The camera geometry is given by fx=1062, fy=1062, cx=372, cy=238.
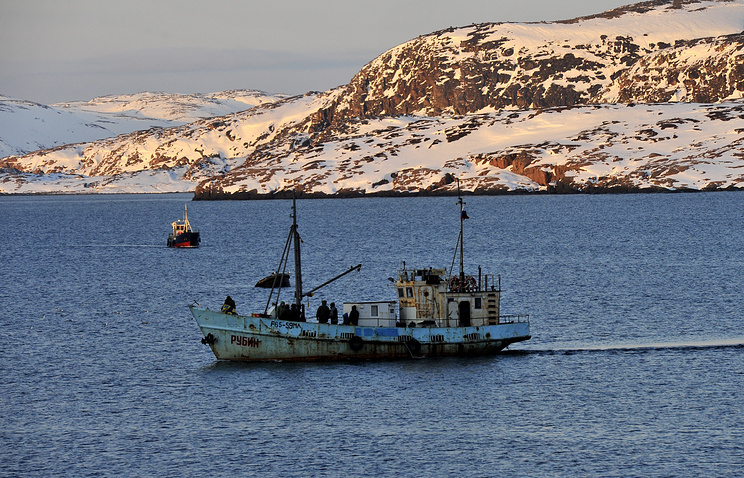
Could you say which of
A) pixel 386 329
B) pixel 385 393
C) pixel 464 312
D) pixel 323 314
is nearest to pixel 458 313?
pixel 464 312

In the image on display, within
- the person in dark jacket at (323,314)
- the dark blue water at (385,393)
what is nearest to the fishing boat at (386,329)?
the person in dark jacket at (323,314)

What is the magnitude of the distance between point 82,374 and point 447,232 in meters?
123

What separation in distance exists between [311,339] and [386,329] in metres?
4.39

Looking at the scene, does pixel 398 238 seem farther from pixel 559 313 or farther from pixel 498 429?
pixel 498 429

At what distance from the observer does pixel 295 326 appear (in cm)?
6119

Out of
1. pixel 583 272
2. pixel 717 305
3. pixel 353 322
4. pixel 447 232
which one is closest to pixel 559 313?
pixel 717 305

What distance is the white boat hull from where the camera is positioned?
6122 centimetres

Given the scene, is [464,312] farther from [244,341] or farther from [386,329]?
[244,341]

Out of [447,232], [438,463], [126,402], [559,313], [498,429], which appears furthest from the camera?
[447,232]

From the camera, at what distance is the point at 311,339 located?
2413 inches

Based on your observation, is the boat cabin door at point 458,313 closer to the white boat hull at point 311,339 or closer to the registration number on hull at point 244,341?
the white boat hull at point 311,339

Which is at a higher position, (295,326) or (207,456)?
(295,326)

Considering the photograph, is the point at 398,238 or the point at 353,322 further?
the point at 398,238

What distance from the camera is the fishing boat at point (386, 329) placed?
201 feet
